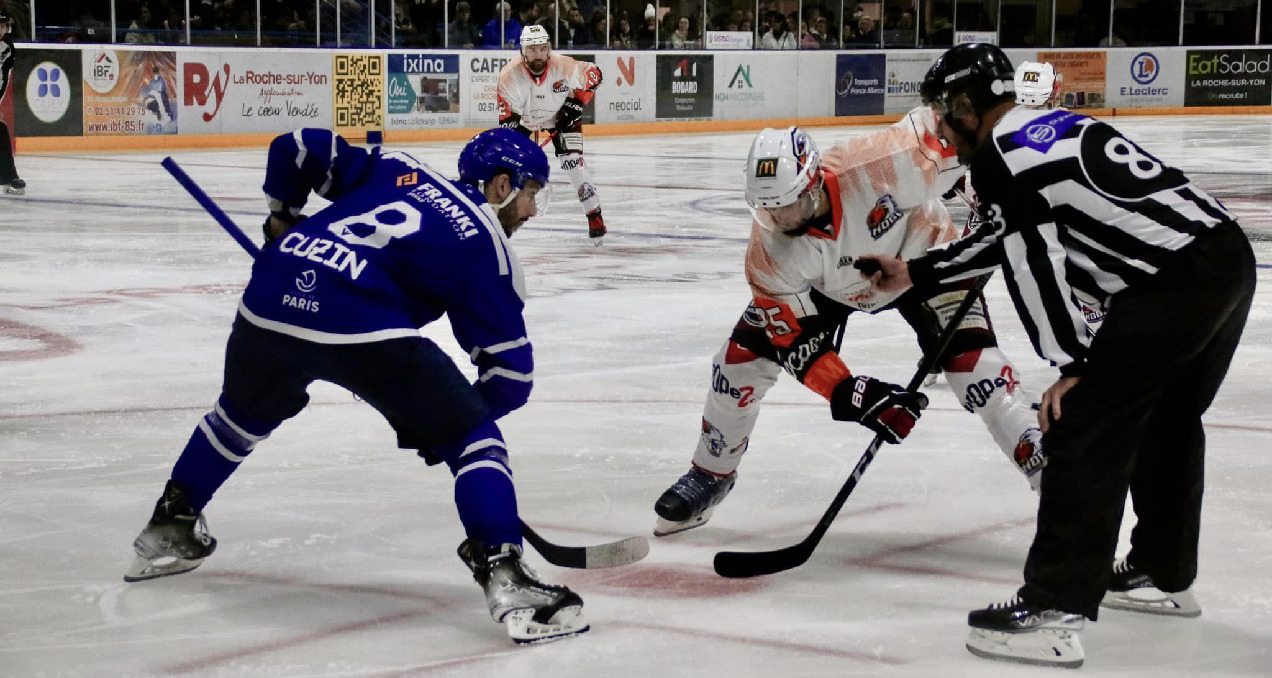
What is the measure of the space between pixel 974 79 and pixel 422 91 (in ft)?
50.5

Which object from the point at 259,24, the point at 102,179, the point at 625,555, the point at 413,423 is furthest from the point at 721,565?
the point at 259,24

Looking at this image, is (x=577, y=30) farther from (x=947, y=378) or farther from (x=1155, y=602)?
(x=1155, y=602)

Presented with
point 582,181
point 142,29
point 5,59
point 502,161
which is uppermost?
point 142,29

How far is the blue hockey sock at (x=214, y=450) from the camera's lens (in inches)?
127

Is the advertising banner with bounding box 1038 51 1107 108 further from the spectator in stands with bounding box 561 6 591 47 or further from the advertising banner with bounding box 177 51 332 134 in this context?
the advertising banner with bounding box 177 51 332 134

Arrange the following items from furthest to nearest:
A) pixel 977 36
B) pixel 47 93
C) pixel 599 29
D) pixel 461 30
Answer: pixel 977 36
pixel 599 29
pixel 461 30
pixel 47 93

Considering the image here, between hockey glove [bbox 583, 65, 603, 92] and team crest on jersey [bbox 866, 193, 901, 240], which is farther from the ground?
hockey glove [bbox 583, 65, 603, 92]

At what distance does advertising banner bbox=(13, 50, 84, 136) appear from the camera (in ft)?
49.3

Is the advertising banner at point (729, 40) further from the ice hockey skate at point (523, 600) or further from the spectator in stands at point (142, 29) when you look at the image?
the ice hockey skate at point (523, 600)

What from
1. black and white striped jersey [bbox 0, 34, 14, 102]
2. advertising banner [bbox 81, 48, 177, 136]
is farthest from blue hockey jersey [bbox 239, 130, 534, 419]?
advertising banner [bbox 81, 48, 177, 136]

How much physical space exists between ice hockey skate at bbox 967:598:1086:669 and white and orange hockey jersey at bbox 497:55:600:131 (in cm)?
809

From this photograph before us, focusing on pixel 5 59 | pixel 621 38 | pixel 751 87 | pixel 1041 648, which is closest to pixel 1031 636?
pixel 1041 648

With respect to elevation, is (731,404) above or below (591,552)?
above

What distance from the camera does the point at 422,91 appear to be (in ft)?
58.7
